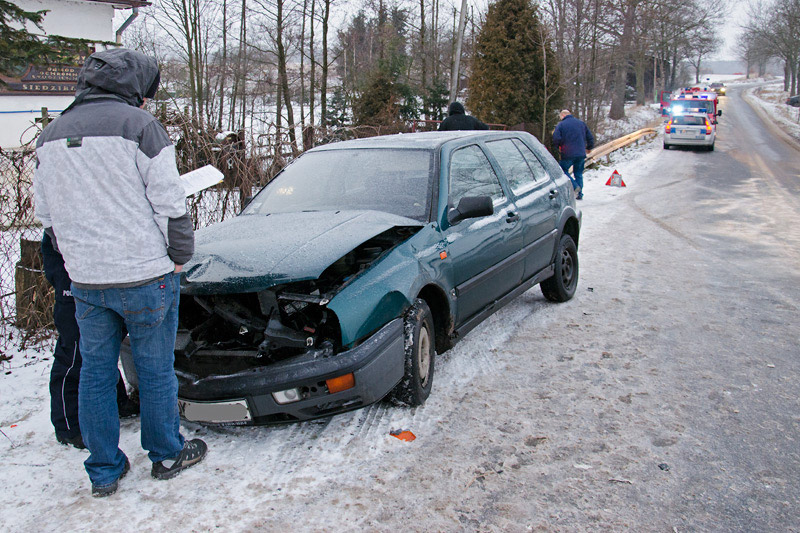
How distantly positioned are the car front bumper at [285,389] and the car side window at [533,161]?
2980mm

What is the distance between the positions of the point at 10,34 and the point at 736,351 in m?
8.02

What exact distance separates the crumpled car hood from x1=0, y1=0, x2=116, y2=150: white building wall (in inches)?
580

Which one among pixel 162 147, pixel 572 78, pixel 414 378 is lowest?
pixel 414 378

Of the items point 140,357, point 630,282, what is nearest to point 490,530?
point 140,357

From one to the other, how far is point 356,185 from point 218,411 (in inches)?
76.5

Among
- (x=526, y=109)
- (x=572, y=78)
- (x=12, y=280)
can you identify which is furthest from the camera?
(x=572, y=78)

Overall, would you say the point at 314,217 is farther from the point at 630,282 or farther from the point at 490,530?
the point at 630,282

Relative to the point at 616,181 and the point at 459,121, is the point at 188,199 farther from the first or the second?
the point at 616,181

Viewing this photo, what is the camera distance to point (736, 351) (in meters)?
4.55

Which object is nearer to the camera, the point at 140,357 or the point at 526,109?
the point at 140,357

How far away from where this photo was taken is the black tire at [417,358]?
11.6 ft

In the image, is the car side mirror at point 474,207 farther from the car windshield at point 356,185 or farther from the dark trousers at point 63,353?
the dark trousers at point 63,353

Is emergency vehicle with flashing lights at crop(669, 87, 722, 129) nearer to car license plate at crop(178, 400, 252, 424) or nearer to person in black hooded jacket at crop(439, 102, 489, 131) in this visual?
person in black hooded jacket at crop(439, 102, 489, 131)

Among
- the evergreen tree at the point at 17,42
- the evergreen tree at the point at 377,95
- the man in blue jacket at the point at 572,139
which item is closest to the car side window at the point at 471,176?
the evergreen tree at the point at 17,42
